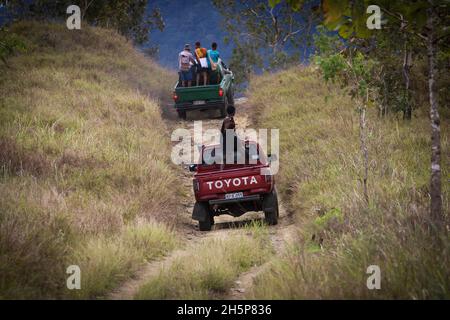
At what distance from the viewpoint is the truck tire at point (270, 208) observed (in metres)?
10.3

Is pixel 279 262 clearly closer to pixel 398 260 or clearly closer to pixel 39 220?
pixel 398 260

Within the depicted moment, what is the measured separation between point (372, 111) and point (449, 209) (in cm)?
937

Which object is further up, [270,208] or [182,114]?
[182,114]

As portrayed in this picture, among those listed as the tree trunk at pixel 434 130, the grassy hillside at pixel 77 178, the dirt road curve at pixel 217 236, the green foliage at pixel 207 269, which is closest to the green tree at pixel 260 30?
the grassy hillside at pixel 77 178

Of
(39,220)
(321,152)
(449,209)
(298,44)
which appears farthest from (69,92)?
(298,44)

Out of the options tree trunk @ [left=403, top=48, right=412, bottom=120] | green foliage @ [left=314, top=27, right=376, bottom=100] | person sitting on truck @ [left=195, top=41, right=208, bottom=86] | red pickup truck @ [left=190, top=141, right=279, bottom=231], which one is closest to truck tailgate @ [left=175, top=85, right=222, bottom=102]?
person sitting on truck @ [left=195, top=41, right=208, bottom=86]

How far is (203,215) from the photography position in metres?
10.5

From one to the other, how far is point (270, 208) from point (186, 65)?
11091mm

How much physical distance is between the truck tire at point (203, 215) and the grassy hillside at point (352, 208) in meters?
1.64

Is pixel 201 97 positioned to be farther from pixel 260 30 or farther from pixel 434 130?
pixel 434 130

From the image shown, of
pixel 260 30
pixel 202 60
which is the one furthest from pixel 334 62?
pixel 260 30

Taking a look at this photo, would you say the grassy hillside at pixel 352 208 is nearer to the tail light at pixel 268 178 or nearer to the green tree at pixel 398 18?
the green tree at pixel 398 18

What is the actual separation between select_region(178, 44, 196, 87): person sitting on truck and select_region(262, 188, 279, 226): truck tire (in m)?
10.8

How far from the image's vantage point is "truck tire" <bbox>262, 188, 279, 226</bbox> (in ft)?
33.8
